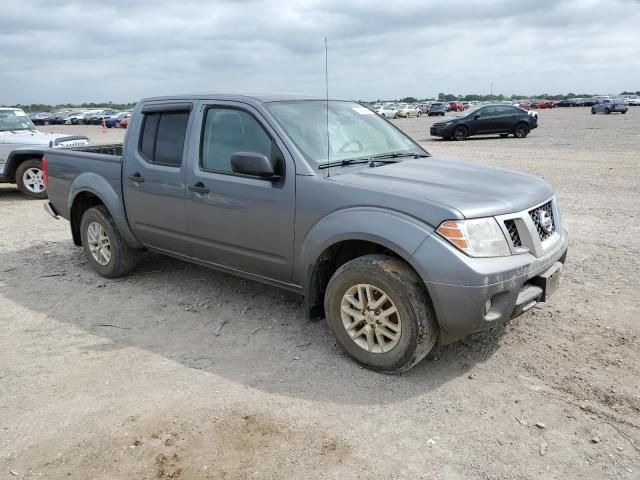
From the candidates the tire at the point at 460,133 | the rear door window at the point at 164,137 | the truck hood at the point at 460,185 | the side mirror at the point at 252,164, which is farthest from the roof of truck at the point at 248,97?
the tire at the point at 460,133

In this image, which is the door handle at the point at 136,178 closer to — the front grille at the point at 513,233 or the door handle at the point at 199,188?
the door handle at the point at 199,188

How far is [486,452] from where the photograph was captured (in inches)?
117

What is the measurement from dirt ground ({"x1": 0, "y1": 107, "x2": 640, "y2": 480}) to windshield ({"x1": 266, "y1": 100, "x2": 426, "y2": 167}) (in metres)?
1.42

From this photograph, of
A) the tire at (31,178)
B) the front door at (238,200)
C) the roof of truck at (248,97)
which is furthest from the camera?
the tire at (31,178)

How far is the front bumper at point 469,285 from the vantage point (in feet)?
10.9

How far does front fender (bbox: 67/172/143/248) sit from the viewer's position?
217 inches

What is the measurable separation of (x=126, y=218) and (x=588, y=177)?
31.2ft

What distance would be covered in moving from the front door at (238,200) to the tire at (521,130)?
876 inches

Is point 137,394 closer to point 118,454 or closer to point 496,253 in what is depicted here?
point 118,454

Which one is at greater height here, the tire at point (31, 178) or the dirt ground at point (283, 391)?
the tire at point (31, 178)

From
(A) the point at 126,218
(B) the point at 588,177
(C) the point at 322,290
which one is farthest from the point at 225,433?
(B) the point at 588,177

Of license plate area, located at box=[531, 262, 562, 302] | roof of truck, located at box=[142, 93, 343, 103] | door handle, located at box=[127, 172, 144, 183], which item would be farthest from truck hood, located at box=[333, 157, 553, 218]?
door handle, located at box=[127, 172, 144, 183]

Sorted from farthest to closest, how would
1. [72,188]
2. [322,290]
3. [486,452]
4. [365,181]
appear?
→ 1. [72,188]
2. [322,290]
3. [365,181]
4. [486,452]

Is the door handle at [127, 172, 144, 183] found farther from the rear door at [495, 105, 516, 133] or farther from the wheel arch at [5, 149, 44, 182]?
the rear door at [495, 105, 516, 133]
